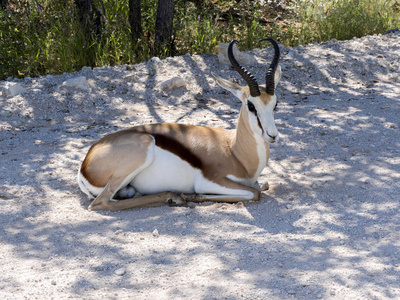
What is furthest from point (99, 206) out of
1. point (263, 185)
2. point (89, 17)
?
point (89, 17)

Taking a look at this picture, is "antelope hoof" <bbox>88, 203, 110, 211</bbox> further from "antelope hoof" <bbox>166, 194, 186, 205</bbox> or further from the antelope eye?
the antelope eye

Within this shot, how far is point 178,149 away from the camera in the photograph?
5.28m

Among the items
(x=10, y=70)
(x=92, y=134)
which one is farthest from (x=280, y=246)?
(x=10, y=70)

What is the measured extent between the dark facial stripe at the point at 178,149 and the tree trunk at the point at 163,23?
14.8ft

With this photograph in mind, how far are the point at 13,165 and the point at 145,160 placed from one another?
1848 mm

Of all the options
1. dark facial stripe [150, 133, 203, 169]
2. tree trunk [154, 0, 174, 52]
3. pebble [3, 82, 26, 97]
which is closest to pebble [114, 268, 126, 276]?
dark facial stripe [150, 133, 203, 169]

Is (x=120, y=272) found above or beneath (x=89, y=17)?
beneath

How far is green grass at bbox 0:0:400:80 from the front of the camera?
8984mm

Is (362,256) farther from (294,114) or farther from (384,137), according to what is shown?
(294,114)

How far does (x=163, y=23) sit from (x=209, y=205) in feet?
16.7

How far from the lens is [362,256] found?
3969 millimetres

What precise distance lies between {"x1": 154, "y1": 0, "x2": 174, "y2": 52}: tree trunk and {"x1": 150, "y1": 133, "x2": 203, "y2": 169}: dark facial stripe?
4503 millimetres

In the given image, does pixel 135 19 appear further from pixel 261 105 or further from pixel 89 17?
pixel 261 105

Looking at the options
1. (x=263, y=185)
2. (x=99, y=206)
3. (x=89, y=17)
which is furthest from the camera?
(x=89, y=17)
